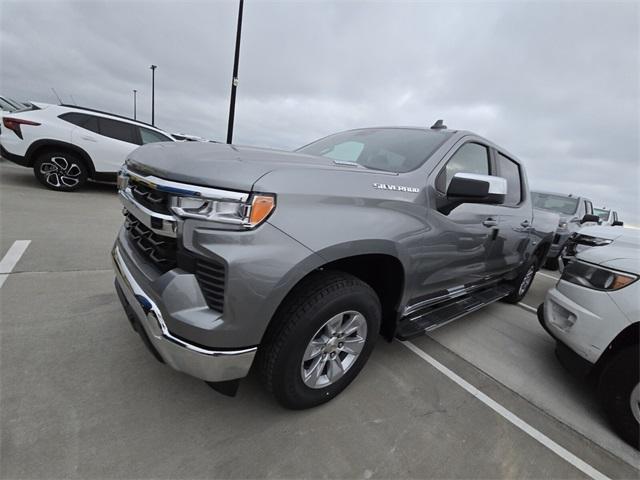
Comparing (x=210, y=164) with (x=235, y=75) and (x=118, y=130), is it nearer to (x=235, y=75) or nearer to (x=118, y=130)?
(x=118, y=130)

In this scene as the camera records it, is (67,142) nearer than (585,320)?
No

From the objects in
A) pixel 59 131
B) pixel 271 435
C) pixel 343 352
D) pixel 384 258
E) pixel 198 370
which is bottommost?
pixel 271 435

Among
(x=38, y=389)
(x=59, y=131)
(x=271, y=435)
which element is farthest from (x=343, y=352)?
(x=59, y=131)

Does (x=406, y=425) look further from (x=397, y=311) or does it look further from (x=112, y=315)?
(x=112, y=315)

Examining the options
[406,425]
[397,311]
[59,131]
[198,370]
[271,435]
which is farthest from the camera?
[59,131]

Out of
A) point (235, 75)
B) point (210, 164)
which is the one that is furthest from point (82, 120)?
A: point (210, 164)

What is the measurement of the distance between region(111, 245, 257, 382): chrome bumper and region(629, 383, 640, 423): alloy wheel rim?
7.73 ft

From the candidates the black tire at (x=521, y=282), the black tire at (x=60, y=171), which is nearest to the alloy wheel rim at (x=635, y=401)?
the black tire at (x=521, y=282)

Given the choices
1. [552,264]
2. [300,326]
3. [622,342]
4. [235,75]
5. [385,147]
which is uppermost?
[235,75]

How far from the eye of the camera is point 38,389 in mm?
1804

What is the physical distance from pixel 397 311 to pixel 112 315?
2319mm

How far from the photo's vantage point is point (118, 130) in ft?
22.5

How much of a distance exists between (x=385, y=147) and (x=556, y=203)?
7.92 m

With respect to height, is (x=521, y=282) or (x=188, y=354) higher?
(x=188, y=354)
